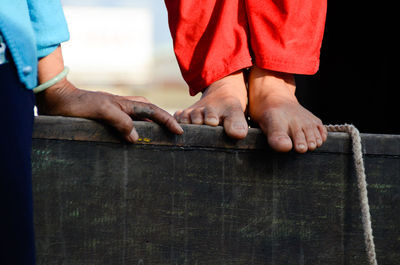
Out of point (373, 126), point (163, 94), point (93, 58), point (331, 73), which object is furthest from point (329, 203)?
point (163, 94)

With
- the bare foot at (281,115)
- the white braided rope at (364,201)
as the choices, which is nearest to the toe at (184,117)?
the bare foot at (281,115)

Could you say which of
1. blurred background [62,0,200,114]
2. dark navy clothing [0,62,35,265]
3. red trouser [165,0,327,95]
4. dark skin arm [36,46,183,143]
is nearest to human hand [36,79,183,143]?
dark skin arm [36,46,183,143]

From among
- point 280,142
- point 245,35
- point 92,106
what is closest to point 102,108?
point 92,106

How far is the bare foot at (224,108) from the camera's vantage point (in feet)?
2.00

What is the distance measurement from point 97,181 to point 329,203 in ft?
0.99

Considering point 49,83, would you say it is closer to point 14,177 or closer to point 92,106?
point 92,106

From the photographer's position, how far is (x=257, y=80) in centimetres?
80

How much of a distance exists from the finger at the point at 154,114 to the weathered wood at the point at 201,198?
0.04ft

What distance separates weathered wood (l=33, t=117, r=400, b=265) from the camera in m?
0.57

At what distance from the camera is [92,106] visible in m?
0.58

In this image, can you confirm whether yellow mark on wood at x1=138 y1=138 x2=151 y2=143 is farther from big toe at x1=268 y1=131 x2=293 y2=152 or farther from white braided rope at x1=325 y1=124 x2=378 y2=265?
white braided rope at x1=325 y1=124 x2=378 y2=265

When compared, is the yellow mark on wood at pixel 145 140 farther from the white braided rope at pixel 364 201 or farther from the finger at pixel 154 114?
the white braided rope at pixel 364 201

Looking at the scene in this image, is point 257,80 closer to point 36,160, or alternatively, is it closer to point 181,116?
point 181,116

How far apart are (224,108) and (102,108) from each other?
0.64 feet
